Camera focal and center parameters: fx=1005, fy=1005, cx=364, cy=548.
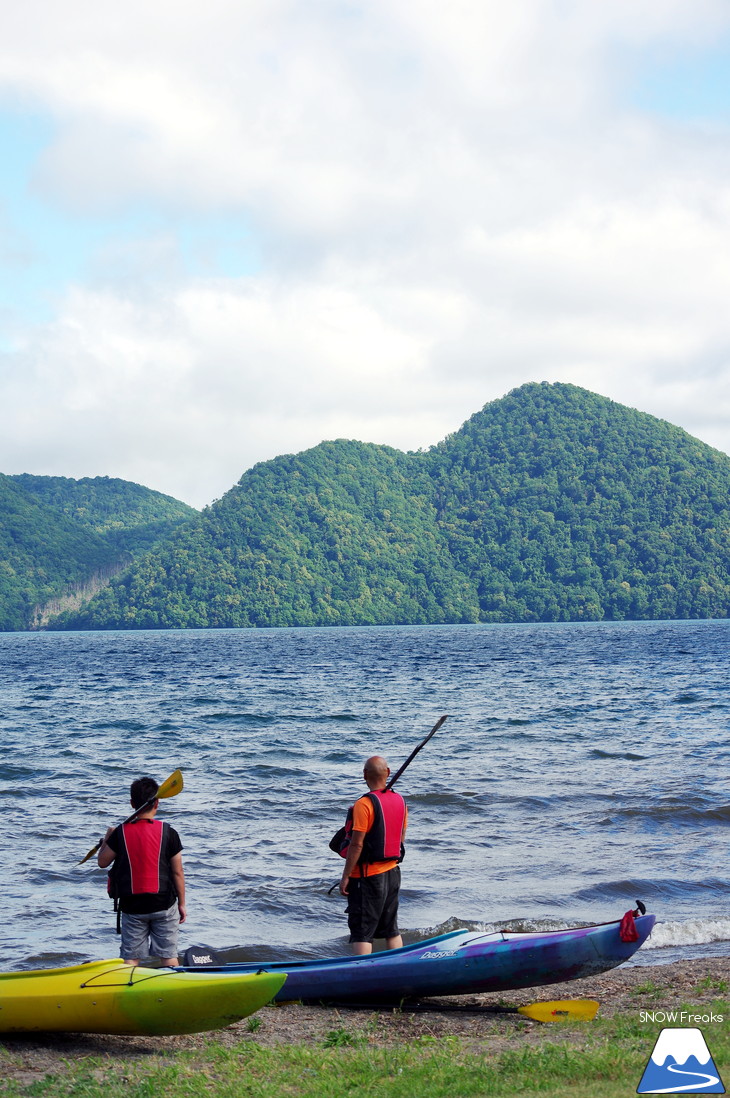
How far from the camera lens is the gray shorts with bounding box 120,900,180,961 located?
7.60m

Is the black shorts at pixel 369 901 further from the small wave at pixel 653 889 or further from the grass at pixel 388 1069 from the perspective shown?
the small wave at pixel 653 889

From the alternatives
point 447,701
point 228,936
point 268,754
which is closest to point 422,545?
point 447,701

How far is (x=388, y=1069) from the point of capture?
20.1 feet

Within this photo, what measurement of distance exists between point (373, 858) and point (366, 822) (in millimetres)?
329

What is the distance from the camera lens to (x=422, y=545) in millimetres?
185750

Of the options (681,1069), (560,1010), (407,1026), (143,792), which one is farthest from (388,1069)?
(143,792)

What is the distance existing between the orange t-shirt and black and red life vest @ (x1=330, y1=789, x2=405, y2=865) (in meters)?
0.03

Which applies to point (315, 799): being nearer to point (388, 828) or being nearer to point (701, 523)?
point (388, 828)

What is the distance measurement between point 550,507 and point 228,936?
181 m

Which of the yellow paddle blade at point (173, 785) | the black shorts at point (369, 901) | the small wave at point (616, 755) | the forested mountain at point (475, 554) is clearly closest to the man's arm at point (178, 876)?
the yellow paddle blade at point (173, 785)

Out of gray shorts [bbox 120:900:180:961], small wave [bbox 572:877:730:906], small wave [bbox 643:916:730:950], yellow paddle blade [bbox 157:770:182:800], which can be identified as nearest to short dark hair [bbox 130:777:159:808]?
yellow paddle blade [bbox 157:770:182:800]

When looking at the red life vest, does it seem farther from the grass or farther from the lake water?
the lake water

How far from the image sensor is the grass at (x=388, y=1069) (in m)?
5.64

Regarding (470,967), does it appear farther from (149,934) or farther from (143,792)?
(143,792)
